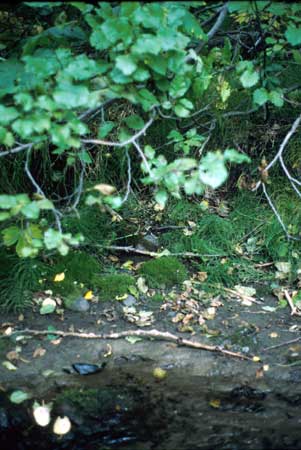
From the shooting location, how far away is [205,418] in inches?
118

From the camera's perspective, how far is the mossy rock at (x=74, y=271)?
392cm

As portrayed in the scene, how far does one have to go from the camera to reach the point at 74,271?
4035 mm

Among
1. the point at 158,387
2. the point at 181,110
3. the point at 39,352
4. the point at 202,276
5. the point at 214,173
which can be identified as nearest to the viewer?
the point at 214,173

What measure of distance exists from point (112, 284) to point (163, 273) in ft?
1.34

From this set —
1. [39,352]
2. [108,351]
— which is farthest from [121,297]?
[39,352]

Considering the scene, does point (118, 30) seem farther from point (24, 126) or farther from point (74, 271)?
point (74, 271)

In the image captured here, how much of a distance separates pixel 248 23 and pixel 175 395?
2794mm

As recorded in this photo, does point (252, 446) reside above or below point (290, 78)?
below

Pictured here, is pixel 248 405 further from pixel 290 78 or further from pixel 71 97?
pixel 290 78

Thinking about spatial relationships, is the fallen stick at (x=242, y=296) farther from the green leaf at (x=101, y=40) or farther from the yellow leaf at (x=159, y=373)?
the green leaf at (x=101, y=40)

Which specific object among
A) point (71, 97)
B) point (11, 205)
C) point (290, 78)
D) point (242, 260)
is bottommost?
point (242, 260)

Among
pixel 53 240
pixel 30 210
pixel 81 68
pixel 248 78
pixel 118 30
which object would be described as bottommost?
pixel 53 240

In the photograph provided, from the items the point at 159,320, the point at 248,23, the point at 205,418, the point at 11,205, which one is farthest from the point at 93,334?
the point at 248,23

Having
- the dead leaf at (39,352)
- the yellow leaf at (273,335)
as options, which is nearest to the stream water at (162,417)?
the dead leaf at (39,352)
